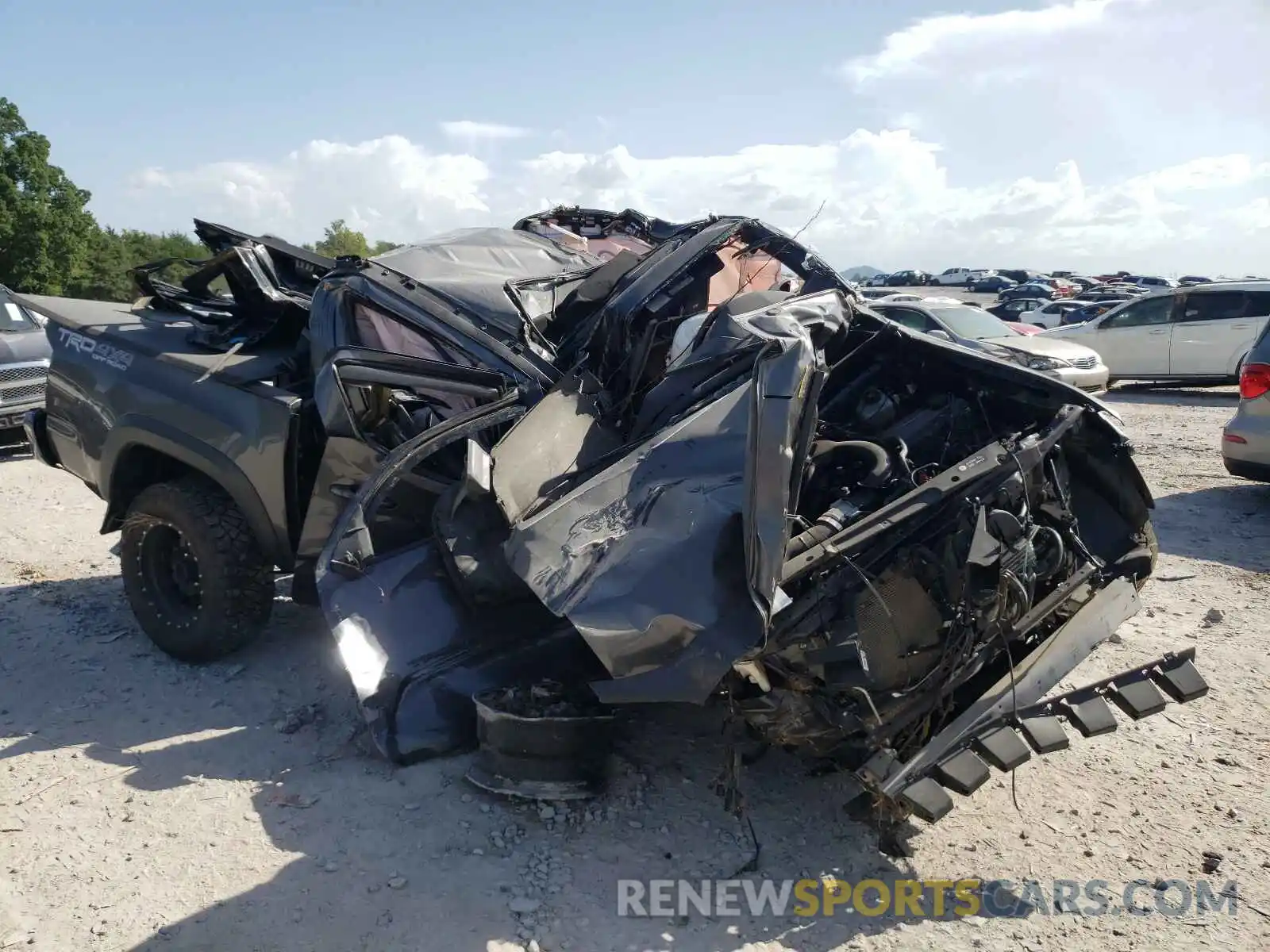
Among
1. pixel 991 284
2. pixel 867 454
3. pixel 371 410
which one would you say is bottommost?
pixel 867 454

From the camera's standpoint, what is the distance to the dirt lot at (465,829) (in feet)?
9.27

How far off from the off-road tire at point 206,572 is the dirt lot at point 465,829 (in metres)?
0.18

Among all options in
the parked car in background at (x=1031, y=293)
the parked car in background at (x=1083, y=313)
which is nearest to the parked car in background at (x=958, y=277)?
the parked car in background at (x=1031, y=293)

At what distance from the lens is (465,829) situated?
331 cm

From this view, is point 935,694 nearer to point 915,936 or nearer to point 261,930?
point 915,936

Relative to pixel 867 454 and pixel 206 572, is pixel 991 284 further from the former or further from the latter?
pixel 206 572

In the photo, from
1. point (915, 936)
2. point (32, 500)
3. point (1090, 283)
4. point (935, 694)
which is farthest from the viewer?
point (1090, 283)

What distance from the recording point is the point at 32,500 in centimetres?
820

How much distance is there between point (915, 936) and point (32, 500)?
8.31 metres

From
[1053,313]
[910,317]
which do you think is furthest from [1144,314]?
[1053,313]

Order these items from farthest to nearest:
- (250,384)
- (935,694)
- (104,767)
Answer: (250,384), (104,767), (935,694)

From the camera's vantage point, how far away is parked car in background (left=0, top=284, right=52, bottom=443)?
10.3 metres

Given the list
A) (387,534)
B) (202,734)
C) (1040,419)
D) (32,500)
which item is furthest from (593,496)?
(32,500)

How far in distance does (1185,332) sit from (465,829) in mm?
14262
